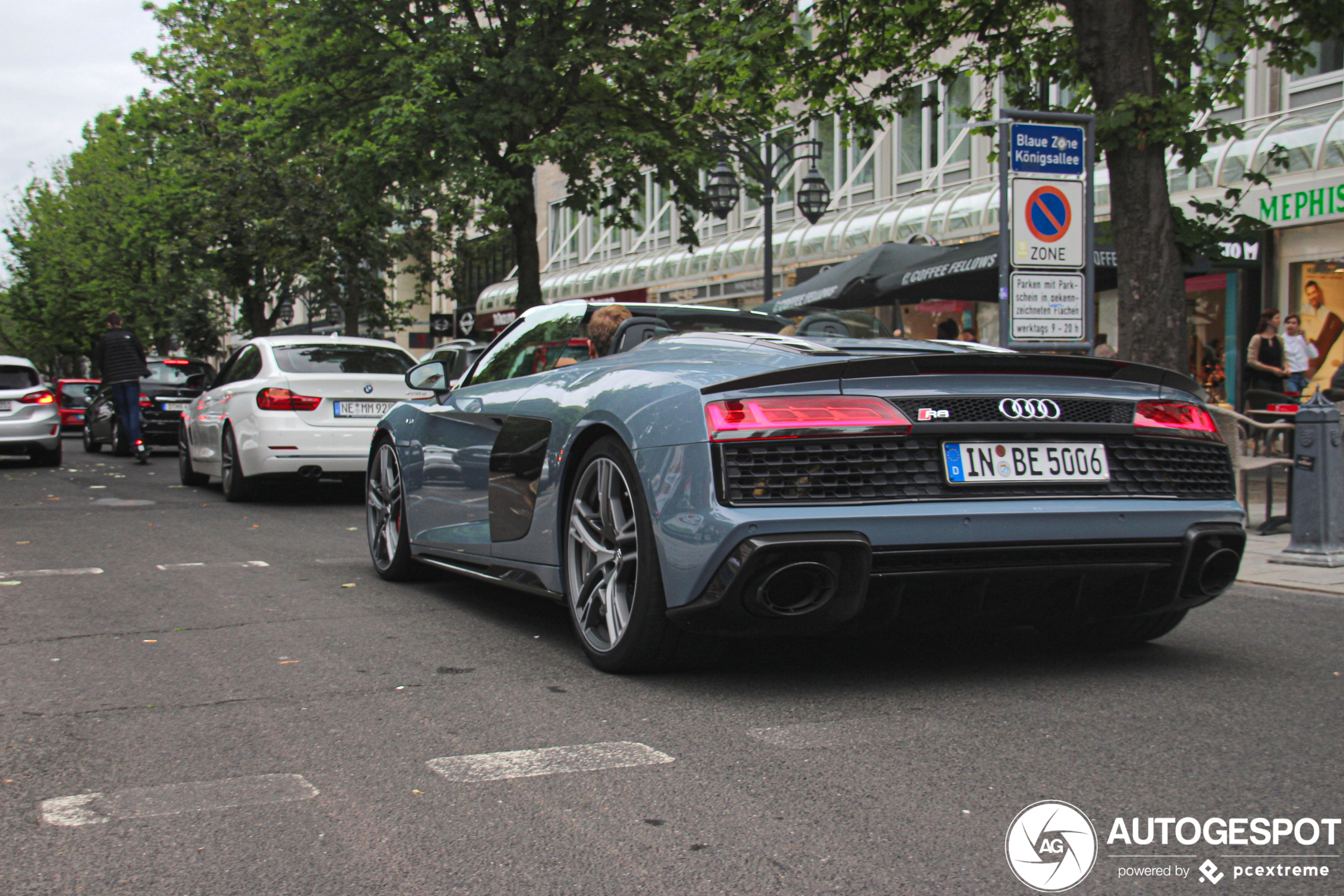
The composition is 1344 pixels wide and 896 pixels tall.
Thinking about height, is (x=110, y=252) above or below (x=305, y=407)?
above

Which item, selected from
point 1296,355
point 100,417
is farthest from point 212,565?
point 100,417

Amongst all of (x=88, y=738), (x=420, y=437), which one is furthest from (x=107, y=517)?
(x=88, y=738)

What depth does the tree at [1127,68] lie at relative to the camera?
10383 mm

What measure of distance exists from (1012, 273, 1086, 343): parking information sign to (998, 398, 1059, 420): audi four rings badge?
208 inches

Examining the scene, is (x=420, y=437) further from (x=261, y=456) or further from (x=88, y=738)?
(x=261, y=456)

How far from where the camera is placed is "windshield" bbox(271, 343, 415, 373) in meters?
12.4

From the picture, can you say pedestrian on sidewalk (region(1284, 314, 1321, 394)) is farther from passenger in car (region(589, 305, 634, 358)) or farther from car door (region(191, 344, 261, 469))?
passenger in car (region(589, 305, 634, 358))

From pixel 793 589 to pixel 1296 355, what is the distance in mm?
14753

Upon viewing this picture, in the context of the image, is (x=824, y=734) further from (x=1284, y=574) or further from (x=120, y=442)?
(x=120, y=442)

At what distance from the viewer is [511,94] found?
2108 cm

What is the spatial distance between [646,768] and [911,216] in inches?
946

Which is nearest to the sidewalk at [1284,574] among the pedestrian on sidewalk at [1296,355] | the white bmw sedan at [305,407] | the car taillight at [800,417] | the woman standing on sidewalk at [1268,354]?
the car taillight at [800,417]

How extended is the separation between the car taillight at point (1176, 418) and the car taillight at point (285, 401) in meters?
8.95

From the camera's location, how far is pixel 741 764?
3.45 m
